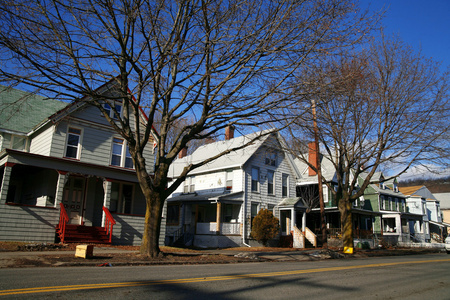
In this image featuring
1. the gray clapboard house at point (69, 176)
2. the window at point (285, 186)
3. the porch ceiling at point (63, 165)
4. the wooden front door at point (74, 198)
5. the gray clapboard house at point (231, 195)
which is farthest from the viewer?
the window at point (285, 186)

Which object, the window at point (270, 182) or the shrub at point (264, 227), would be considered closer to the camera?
the shrub at point (264, 227)

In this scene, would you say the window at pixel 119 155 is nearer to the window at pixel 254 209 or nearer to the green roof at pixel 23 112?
the green roof at pixel 23 112

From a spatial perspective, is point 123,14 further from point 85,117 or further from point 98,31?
point 85,117

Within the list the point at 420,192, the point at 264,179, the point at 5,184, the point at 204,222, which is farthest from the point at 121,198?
the point at 420,192

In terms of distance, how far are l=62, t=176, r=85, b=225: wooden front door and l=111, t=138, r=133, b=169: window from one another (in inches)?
86.4

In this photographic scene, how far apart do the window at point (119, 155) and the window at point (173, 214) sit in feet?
→ 28.5

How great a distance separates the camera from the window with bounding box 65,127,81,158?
67.2 ft

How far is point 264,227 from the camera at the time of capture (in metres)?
26.2

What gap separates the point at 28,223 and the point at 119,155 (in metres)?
6.70

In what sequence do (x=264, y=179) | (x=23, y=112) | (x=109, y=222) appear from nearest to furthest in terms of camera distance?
(x=109, y=222)
(x=23, y=112)
(x=264, y=179)

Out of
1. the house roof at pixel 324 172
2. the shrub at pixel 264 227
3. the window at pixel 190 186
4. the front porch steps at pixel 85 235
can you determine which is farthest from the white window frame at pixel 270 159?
the front porch steps at pixel 85 235

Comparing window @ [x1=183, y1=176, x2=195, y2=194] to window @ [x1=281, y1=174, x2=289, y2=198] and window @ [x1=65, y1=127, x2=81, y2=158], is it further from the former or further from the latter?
window @ [x1=65, y1=127, x2=81, y2=158]

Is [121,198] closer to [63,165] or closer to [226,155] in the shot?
[63,165]

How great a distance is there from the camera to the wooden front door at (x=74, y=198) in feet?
67.0
